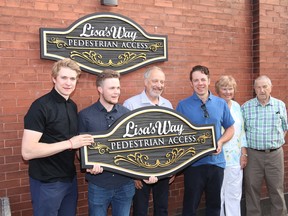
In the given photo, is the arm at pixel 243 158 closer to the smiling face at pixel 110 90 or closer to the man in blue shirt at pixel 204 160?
the man in blue shirt at pixel 204 160

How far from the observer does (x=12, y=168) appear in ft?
11.2

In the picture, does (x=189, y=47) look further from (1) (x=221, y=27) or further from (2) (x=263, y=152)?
(2) (x=263, y=152)

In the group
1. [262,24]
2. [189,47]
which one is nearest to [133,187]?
[189,47]

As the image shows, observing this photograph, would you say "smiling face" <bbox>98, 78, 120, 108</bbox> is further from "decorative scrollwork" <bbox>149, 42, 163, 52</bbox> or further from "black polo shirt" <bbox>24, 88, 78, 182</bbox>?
"decorative scrollwork" <bbox>149, 42, 163, 52</bbox>

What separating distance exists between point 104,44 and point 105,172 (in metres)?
1.62

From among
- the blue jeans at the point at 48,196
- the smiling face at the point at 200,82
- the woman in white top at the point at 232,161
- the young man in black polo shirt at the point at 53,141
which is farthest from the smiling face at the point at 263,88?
the blue jeans at the point at 48,196

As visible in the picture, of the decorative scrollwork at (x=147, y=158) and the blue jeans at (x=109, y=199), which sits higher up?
the decorative scrollwork at (x=147, y=158)

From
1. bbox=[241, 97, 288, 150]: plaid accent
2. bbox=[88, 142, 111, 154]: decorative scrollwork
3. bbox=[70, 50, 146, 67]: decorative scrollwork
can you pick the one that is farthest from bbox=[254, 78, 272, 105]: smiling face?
bbox=[88, 142, 111, 154]: decorative scrollwork

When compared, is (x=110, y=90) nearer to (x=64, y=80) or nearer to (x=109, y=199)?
(x=64, y=80)

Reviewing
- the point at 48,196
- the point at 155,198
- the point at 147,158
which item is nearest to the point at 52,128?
the point at 48,196

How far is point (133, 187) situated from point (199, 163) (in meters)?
0.79

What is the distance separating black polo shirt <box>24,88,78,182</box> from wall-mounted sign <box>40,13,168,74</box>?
3.31 feet

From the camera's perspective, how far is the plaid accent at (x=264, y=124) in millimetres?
3971

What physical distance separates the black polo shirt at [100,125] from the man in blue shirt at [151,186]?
389 millimetres
